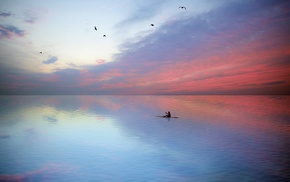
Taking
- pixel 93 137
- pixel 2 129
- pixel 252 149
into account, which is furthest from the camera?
pixel 2 129

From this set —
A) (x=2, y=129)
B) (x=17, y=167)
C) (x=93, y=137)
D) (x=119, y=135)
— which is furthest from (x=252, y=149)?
(x=2, y=129)

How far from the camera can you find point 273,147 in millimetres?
32906

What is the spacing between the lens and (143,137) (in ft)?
134

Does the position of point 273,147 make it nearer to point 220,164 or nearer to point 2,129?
point 220,164

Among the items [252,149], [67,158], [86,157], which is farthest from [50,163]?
[252,149]

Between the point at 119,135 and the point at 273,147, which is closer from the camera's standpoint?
the point at 273,147

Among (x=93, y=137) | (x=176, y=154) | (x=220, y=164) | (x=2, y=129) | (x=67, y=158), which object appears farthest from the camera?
(x=2, y=129)

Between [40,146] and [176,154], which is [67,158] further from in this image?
[176,154]

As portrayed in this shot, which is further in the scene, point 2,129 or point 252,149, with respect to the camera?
point 2,129

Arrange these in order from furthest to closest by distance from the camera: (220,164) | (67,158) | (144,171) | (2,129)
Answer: (2,129) → (67,158) → (220,164) → (144,171)

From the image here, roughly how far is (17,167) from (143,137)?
21.6 meters

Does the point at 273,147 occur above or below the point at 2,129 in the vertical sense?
below

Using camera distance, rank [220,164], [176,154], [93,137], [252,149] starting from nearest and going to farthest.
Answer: [220,164] < [176,154] < [252,149] < [93,137]

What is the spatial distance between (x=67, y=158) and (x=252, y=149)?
25754mm
